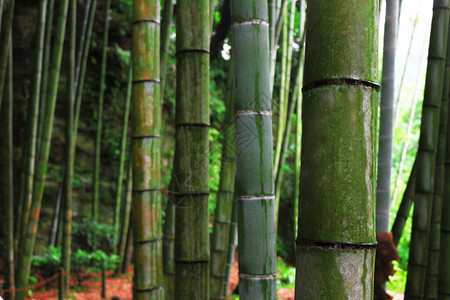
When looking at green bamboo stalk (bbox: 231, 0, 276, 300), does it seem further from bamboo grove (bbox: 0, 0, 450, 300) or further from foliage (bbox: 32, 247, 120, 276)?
foliage (bbox: 32, 247, 120, 276)

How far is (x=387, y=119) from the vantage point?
213 cm

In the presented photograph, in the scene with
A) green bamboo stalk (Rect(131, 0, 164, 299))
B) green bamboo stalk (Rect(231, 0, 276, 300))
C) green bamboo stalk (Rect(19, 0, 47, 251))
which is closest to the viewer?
green bamboo stalk (Rect(231, 0, 276, 300))

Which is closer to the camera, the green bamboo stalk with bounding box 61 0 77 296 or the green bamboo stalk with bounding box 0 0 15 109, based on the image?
the green bamboo stalk with bounding box 0 0 15 109

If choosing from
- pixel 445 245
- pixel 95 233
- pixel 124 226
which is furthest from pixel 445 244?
pixel 95 233

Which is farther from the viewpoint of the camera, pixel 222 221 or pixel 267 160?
pixel 222 221

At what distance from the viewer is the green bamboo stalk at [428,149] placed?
145cm

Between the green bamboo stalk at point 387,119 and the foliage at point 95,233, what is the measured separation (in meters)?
3.67

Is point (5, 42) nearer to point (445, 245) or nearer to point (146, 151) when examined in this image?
point (146, 151)

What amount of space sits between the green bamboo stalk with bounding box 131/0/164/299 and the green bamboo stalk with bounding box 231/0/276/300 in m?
0.46

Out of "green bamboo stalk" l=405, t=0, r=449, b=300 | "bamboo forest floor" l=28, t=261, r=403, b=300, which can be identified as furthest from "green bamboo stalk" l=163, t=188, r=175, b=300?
"bamboo forest floor" l=28, t=261, r=403, b=300

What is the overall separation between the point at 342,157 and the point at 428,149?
101cm

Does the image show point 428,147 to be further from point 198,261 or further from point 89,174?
point 89,174

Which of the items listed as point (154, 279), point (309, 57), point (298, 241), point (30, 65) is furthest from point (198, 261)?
point (30, 65)

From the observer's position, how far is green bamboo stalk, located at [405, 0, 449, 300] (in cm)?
145
